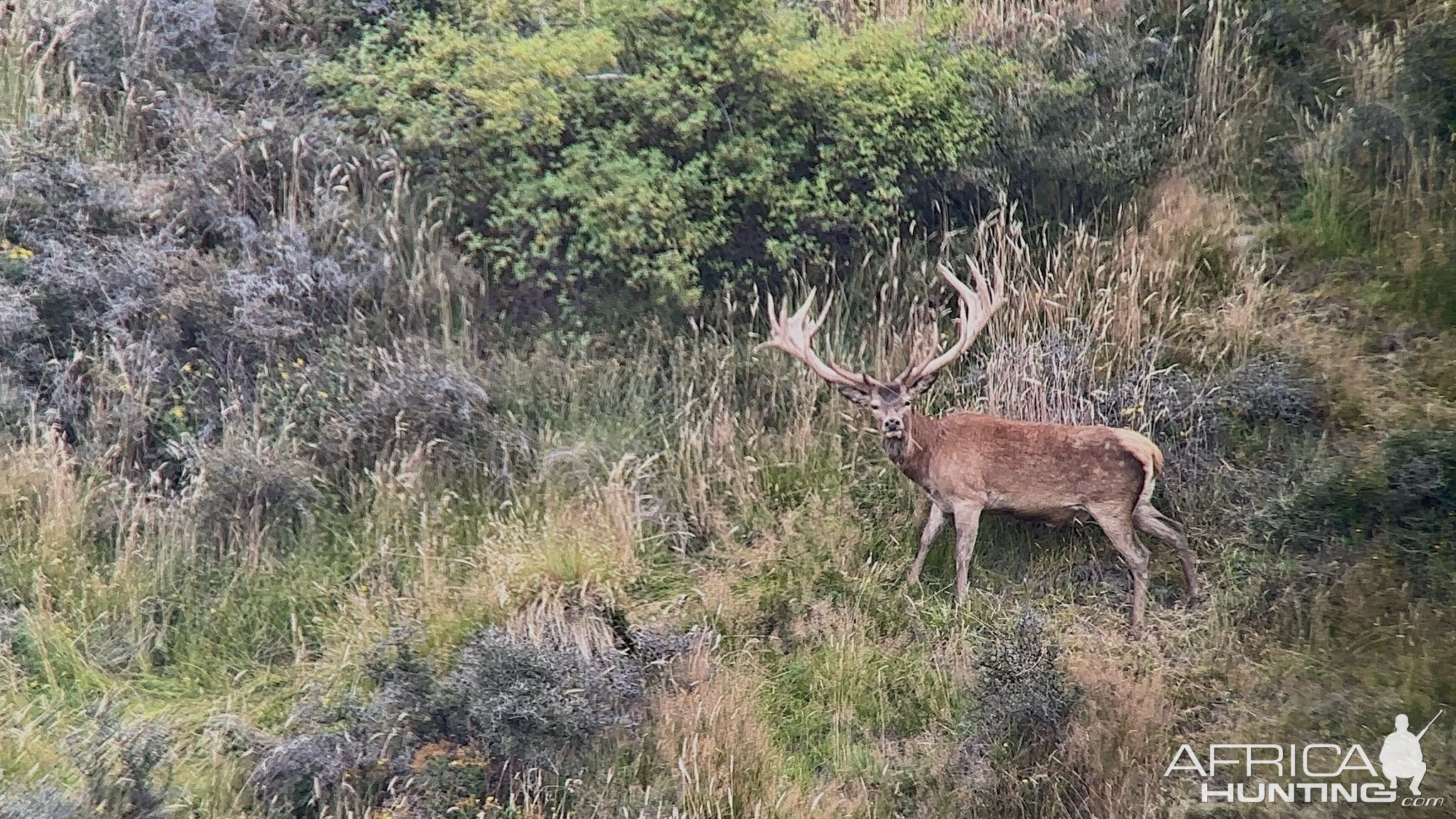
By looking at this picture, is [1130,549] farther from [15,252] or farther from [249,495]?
[15,252]

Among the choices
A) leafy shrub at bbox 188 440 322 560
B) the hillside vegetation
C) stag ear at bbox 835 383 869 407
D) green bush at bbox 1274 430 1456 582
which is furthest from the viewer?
leafy shrub at bbox 188 440 322 560

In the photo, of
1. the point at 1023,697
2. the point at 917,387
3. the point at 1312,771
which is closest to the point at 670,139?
the point at 917,387

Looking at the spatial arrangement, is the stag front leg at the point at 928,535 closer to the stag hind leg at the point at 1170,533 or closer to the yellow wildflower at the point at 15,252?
the stag hind leg at the point at 1170,533

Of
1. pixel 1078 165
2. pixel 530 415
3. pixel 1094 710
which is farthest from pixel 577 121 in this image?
pixel 1094 710

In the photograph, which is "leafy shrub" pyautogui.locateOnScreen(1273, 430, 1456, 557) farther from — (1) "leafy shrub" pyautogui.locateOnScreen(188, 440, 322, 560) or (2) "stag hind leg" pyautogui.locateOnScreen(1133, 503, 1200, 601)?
(1) "leafy shrub" pyautogui.locateOnScreen(188, 440, 322, 560)

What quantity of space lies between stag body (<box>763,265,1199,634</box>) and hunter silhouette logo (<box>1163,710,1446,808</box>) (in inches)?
37.1

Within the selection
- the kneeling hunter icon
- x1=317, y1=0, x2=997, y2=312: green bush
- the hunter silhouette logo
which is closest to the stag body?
the hunter silhouette logo

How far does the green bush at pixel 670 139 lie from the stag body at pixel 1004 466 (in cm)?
144

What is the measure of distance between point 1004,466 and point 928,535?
1.70ft

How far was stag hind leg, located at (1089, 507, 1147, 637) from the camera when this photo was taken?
22.6 ft

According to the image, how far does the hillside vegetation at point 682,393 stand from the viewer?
6.32 metres

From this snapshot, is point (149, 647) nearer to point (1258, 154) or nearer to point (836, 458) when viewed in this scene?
point (836, 458)

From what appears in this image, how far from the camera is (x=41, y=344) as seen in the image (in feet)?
27.8

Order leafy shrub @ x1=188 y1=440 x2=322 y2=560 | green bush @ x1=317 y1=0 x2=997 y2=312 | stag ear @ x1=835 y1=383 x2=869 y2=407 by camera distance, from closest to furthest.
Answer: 1. stag ear @ x1=835 y1=383 x2=869 y2=407
2. leafy shrub @ x1=188 y1=440 x2=322 y2=560
3. green bush @ x1=317 y1=0 x2=997 y2=312
